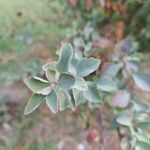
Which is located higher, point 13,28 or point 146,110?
point 146,110

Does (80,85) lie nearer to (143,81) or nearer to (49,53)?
(143,81)

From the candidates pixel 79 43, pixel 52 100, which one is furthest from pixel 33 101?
pixel 79 43

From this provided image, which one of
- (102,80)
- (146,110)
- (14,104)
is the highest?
(102,80)

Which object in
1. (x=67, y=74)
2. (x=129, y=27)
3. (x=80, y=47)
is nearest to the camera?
(x=67, y=74)

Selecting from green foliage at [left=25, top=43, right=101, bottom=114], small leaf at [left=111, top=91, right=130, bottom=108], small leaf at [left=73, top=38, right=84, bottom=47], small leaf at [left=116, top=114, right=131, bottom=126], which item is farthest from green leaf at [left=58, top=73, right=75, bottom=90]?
small leaf at [left=73, top=38, right=84, bottom=47]

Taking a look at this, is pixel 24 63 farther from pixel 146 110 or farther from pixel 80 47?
pixel 146 110

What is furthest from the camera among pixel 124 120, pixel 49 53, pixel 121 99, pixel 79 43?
pixel 49 53

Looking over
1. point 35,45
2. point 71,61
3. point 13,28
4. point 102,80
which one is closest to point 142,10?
point 35,45

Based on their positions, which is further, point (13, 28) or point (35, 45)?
point (13, 28)
